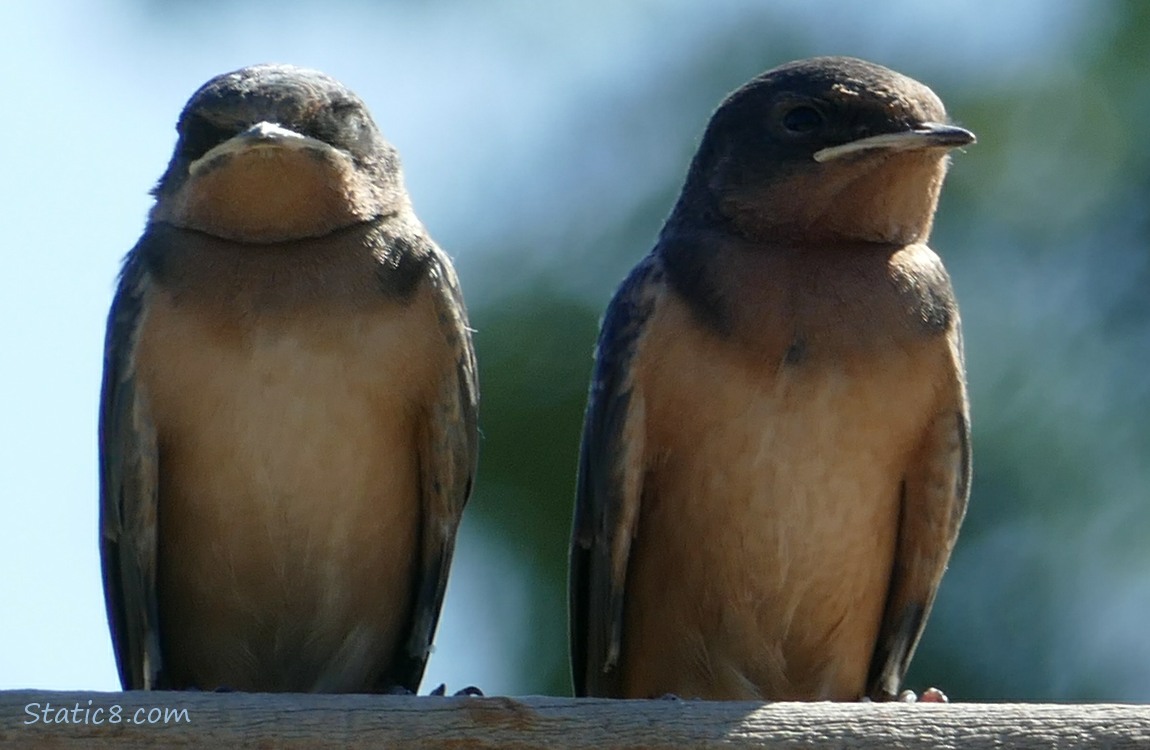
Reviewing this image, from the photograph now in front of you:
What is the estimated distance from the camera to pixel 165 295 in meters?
5.92

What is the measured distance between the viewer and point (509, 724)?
4.63m

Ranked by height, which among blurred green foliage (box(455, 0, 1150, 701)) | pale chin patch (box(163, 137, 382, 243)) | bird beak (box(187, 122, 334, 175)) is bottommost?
blurred green foliage (box(455, 0, 1150, 701))

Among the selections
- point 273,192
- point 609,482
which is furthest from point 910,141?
point 273,192

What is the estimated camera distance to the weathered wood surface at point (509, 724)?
4.55 m

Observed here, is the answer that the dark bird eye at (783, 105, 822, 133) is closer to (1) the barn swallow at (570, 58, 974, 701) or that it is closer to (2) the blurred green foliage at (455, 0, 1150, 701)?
(1) the barn swallow at (570, 58, 974, 701)

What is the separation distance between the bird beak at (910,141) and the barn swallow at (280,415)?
3.73 ft

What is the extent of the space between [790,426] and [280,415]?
1387 mm

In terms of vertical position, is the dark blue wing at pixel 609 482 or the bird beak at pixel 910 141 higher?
the bird beak at pixel 910 141

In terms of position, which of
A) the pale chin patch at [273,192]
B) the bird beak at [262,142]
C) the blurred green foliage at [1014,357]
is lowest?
the blurred green foliage at [1014,357]

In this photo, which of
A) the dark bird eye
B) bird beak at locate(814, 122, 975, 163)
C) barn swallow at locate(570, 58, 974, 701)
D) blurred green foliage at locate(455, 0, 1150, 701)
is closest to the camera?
bird beak at locate(814, 122, 975, 163)

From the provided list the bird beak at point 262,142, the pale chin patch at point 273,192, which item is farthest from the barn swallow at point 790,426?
the bird beak at point 262,142

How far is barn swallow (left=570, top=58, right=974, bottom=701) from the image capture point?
5914 mm

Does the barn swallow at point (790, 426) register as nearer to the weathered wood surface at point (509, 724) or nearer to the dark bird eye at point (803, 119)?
the dark bird eye at point (803, 119)

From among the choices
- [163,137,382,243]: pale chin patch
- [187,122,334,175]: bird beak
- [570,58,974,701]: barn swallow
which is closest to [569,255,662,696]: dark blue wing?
[570,58,974,701]: barn swallow
